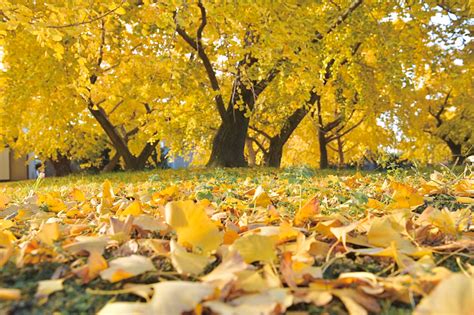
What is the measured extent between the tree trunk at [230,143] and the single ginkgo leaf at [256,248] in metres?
8.14

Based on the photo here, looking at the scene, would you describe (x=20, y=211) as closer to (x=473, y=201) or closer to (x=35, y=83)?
(x=473, y=201)

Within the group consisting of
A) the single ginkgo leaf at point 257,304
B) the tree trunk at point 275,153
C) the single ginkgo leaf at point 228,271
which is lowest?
the single ginkgo leaf at point 257,304

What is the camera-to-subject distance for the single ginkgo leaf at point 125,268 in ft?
2.54

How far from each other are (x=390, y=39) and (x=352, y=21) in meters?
0.76

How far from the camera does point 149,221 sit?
114 centimetres

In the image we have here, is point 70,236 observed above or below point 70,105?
below

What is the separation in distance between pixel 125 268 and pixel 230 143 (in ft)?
27.5

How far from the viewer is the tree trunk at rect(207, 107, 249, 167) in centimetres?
909

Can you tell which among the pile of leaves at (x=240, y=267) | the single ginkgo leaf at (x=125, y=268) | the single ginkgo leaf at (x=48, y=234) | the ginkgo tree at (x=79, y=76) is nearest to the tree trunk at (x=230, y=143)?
the ginkgo tree at (x=79, y=76)

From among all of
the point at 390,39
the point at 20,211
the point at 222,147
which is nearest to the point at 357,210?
the point at 20,211

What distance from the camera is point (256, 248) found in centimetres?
87

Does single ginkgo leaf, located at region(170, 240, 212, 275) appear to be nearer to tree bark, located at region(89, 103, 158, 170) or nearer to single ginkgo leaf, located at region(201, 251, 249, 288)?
single ginkgo leaf, located at region(201, 251, 249, 288)

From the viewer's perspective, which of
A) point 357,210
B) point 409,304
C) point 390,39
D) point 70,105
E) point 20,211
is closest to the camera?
point 409,304

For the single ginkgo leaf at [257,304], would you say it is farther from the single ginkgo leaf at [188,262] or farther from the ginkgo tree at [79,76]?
the ginkgo tree at [79,76]
